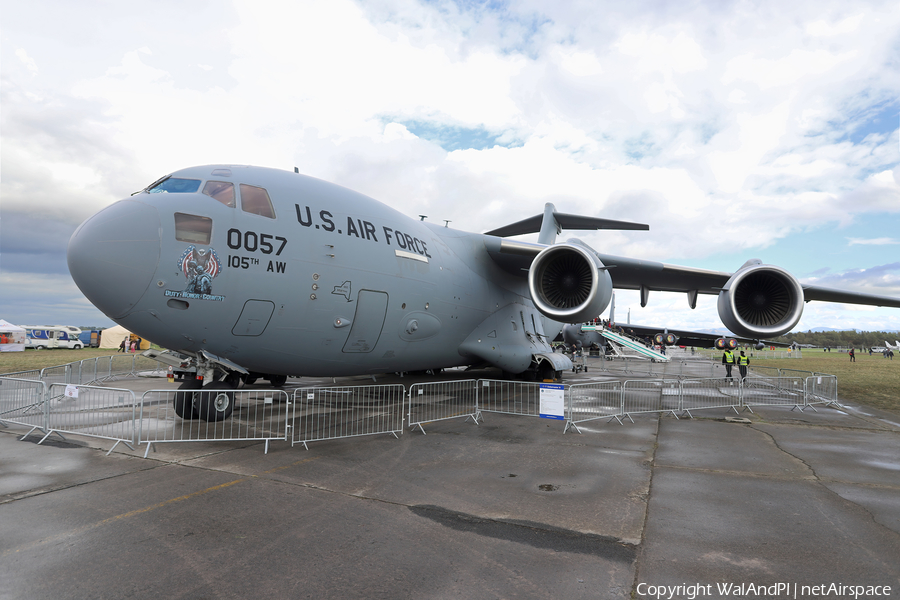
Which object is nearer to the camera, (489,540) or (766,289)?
(489,540)

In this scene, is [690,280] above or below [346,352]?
above

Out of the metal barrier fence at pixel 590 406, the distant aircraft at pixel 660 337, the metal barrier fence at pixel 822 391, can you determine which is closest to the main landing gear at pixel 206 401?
the metal barrier fence at pixel 590 406

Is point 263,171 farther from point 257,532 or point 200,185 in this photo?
point 257,532

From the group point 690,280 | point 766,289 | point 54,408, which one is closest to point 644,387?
point 690,280

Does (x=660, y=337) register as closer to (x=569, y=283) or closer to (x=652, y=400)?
(x=652, y=400)

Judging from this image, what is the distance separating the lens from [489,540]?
3.78m

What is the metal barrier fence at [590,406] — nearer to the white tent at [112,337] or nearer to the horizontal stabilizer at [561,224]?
the horizontal stabilizer at [561,224]

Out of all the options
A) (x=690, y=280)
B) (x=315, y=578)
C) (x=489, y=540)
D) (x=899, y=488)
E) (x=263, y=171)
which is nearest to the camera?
(x=315, y=578)

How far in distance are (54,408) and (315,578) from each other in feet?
33.3

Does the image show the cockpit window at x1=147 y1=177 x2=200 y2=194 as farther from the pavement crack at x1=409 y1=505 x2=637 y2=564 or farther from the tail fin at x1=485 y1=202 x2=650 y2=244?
the tail fin at x1=485 y1=202 x2=650 y2=244

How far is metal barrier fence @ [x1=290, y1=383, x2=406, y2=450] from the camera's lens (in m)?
7.70

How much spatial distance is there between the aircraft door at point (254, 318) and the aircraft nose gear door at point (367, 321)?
152 cm

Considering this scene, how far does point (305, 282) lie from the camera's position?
23.6 ft

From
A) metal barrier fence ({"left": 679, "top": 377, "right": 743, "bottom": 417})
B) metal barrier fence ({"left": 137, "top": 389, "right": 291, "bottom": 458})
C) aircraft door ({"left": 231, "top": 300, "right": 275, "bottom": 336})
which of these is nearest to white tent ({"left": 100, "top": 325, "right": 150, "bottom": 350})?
metal barrier fence ({"left": 137, "top": 389, "right": 291, "bottom": 458})
